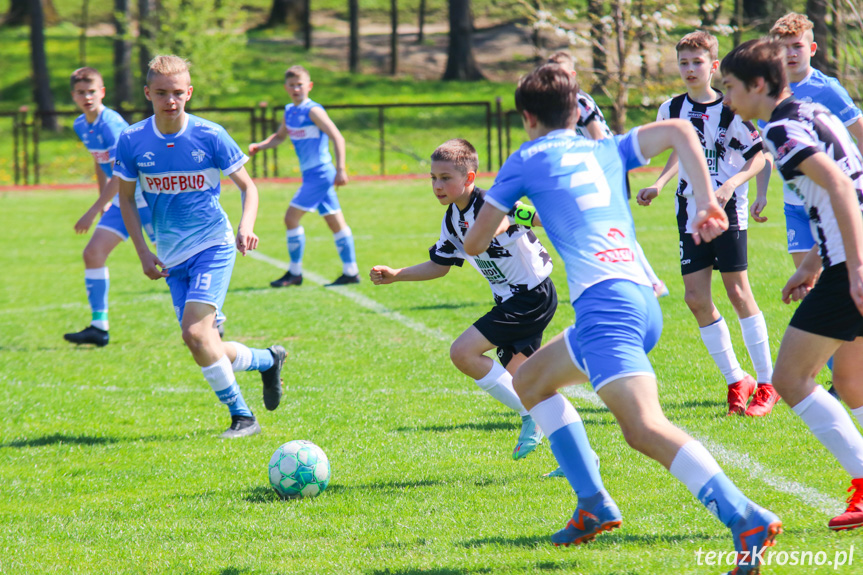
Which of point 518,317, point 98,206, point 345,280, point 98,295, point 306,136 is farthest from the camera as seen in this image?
point 306,136

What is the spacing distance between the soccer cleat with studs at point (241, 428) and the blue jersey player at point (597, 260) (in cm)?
270

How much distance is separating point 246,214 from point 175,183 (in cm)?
57

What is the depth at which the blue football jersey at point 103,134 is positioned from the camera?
8.84m

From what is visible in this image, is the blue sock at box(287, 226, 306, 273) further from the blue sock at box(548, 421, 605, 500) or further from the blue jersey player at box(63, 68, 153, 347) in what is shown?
the blue sock at box(548, 421, 605, 500)

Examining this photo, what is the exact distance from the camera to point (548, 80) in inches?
136

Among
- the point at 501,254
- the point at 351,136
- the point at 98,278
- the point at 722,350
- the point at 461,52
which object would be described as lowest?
the point at 351,136

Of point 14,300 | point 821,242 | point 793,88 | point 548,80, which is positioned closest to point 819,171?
point 821,242

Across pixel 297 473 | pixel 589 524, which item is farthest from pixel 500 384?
pixel 589 524

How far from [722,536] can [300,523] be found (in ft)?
6.26

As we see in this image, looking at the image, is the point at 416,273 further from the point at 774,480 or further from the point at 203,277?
the point at 774,480

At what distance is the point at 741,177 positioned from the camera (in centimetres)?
545

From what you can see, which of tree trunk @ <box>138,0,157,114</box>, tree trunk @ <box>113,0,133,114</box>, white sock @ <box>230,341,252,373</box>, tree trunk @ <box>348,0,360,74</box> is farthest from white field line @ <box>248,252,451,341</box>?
tree trunk @ <box>348,0,360,74</box>

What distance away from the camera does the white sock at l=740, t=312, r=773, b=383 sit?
19.0 ft

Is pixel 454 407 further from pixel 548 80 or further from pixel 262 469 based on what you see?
pixel 548 80
